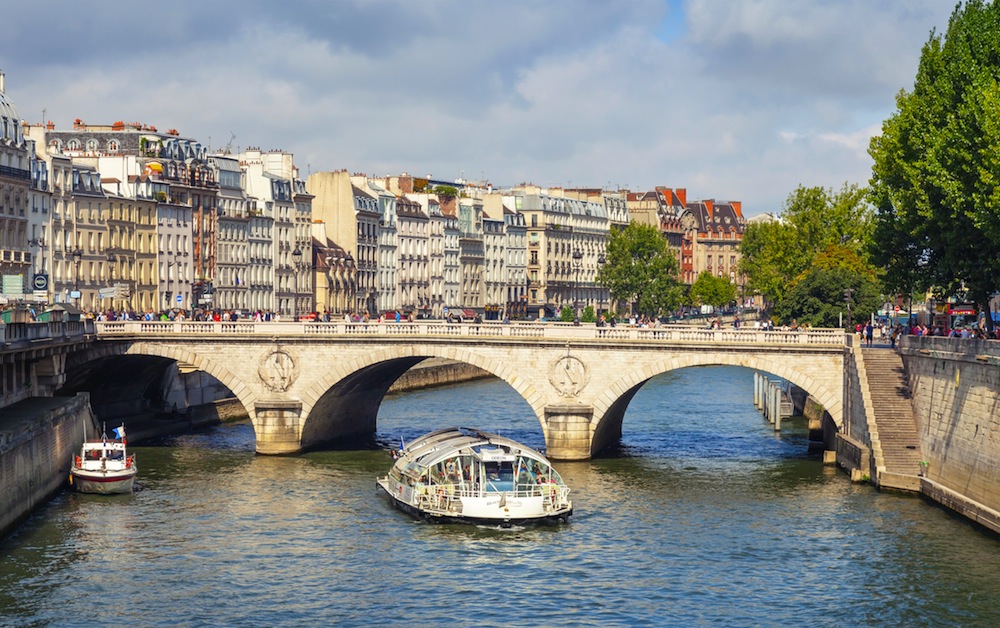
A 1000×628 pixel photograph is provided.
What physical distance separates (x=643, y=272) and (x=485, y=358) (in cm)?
11668

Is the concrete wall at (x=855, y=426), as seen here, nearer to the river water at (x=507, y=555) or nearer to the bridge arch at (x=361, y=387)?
the river water at (x=507, y=555)

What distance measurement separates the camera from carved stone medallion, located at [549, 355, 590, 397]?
78750 millimetres

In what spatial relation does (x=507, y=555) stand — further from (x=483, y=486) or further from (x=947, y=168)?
(x=947, y=168)

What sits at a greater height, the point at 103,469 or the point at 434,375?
the point at 434,375

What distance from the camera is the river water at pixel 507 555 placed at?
50156 mm

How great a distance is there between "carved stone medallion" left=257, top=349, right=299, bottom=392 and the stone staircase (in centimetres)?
2606

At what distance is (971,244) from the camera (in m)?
69.6

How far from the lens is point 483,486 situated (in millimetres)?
63750

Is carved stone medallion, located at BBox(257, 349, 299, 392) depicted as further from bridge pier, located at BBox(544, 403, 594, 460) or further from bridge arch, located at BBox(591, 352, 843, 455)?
bridge arch, located at BBox(591, 352, 843, 455)

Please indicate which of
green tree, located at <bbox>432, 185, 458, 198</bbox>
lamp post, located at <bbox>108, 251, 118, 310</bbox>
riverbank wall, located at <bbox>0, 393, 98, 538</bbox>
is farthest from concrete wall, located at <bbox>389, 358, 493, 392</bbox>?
green tree, located at <bbox>432, 185, 458, 198</bbox>

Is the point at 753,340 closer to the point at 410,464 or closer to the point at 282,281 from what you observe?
the point at 410,464

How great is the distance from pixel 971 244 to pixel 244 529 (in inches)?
Answer: 1193

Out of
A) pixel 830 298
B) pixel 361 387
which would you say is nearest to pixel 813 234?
pixel 830 298

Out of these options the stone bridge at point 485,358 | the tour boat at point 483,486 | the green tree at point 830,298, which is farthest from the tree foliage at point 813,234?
the tour boat at point 483,486
